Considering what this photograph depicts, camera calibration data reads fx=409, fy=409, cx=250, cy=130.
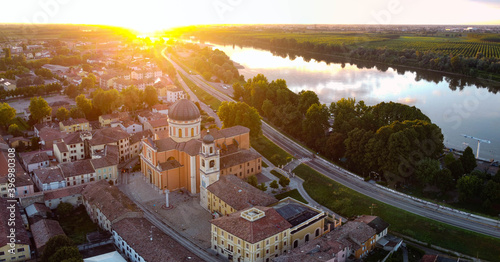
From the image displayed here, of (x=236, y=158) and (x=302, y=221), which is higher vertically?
(x=236, y=158)

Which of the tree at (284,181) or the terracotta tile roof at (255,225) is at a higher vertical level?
the terracotta tile roof at (255,225)

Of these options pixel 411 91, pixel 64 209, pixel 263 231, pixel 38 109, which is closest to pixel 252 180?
pixel 263 231

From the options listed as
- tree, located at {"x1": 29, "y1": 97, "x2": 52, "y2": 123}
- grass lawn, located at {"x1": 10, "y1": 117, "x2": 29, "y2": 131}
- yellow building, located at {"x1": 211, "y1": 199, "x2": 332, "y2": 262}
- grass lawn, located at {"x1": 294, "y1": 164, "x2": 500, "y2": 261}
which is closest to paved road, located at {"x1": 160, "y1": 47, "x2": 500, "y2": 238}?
grass lawn, located at {"x1": 294, "y1": 164, "x2": 500, "y2": 261}

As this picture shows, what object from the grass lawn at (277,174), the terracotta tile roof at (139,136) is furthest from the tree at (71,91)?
the grass lawn at (277,174)

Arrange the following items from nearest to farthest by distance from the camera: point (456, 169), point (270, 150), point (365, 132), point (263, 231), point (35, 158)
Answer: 1. point (263, 231)
2. point (456, 169)
3. point (35, 158)
4. point (365, 132)
5. point (270, 150)

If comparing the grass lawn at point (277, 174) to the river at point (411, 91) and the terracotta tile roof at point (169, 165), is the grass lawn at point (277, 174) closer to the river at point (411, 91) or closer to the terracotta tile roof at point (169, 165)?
the terracotta tile roof at point (169, 165)

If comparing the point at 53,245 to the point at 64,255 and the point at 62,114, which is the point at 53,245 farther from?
the point at 62,114
